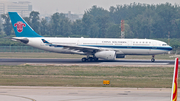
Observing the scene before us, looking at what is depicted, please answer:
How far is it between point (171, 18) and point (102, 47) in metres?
67.8

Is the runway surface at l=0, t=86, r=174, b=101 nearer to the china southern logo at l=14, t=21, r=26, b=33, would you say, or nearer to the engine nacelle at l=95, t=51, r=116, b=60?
the engine nacelle at l=95, t=51, r=116, b=60

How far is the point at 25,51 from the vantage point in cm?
6950

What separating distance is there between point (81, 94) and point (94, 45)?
2529cm

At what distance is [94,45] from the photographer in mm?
42219

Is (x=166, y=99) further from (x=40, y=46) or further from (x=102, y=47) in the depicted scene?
(x=40, y=46)

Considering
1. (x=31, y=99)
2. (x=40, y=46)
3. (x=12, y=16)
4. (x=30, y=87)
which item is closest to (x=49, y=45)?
(x=40, y=46)

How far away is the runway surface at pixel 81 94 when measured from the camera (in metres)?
15.9

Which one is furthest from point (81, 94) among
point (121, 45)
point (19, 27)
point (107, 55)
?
point (19, 27)

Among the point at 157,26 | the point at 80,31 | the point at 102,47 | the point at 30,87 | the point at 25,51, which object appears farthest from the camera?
the point at 80,31

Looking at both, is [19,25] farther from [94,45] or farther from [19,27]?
[94,45]

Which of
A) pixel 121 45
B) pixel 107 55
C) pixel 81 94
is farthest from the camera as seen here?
pixel 121 45

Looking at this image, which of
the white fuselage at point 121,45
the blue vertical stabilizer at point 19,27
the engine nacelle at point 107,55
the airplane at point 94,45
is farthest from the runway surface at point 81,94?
the blue vertical stabilizer at point 19,27

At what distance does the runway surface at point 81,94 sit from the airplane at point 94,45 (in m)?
20.6

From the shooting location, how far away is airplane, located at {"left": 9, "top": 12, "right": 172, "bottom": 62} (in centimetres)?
4094
